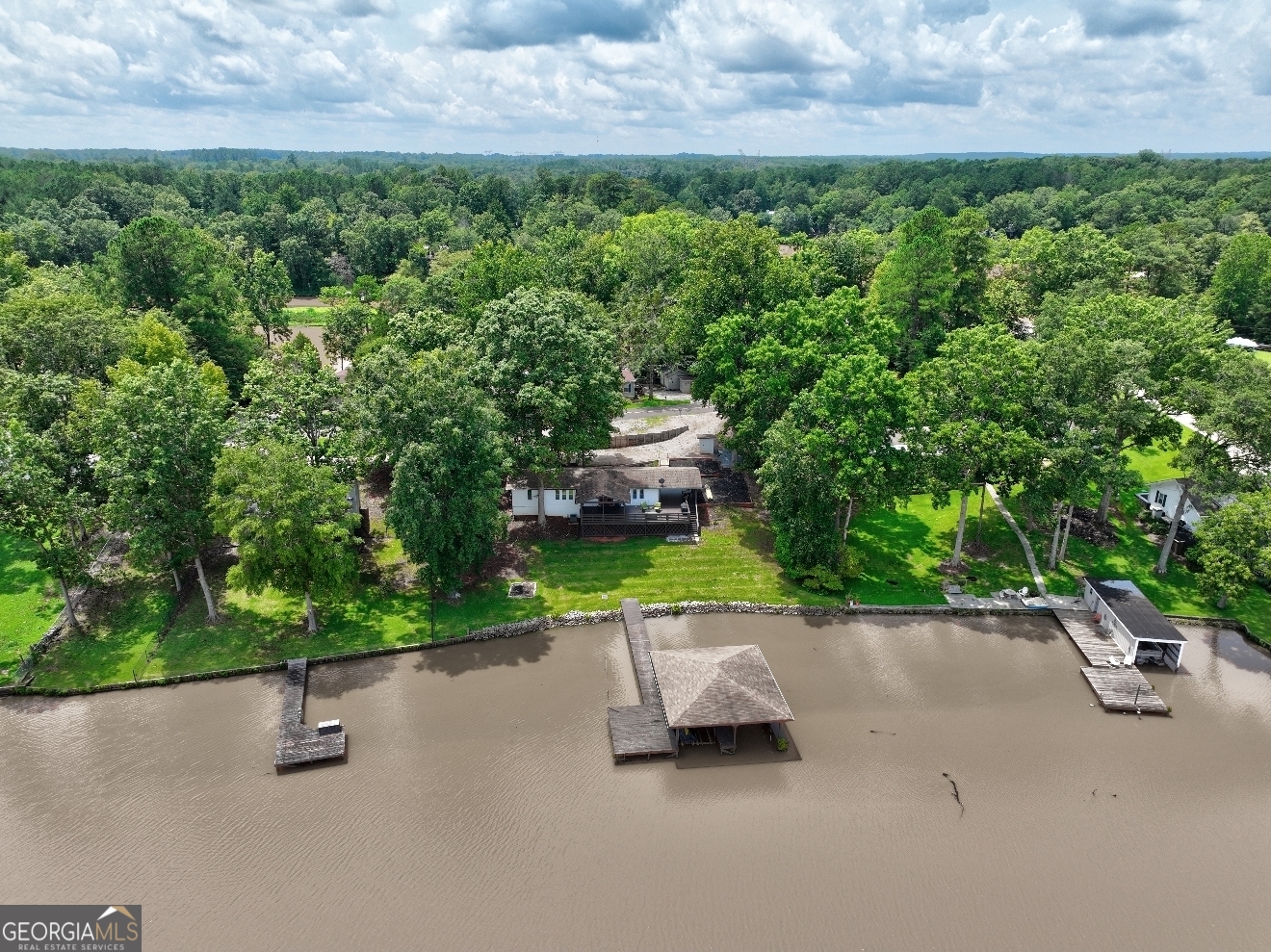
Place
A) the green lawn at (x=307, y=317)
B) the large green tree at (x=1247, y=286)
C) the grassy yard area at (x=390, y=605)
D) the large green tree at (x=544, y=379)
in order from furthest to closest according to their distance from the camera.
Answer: the green lawn at (x=307, y=317), the large green tree at (x=1247, y=286), the large green tree at (x=544, y=379), the grassy yard area at (x=390, y=605)

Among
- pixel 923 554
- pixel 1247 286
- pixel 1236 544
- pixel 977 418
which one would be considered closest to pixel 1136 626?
pixel 1236 544

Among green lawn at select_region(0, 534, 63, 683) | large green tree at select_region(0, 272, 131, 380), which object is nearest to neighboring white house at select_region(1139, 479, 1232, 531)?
green lawn at select_region(0, 534, 63, 683)

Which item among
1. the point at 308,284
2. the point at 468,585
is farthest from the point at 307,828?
the point at 308,284

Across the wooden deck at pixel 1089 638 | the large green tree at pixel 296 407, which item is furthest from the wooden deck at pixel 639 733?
the wooden deck at pixel 1089 638

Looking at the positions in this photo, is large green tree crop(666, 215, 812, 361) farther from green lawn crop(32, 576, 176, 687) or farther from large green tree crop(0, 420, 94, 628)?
large green tree crop(0, 420, 94, 628)

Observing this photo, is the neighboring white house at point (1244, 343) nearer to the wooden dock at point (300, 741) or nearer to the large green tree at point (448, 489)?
the large green tree at point (448, 489)

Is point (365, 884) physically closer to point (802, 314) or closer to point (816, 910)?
point (816, 910)
